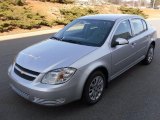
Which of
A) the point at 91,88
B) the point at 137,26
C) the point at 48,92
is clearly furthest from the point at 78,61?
the point at 137,26

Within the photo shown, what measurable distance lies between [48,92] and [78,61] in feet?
2.46

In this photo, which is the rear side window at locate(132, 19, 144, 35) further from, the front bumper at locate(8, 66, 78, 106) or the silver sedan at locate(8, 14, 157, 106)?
the front bumper at locate(8, 66, 78, 106)

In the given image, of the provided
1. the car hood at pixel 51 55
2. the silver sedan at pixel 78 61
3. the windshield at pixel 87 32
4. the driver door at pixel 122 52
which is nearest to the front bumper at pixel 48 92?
the silver sedan at pixel 78 61

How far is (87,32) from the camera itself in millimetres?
5094

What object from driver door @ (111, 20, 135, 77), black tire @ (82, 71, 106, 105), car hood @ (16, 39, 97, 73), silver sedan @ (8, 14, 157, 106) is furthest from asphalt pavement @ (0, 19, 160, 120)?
car hood @ (16, 39, 97, 73)

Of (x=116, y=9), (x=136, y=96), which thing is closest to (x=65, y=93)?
(x=136, y=96)

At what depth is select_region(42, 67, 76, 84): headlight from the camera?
380 cm

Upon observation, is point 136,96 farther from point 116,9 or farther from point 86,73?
point 116,9

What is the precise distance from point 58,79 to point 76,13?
17.3m

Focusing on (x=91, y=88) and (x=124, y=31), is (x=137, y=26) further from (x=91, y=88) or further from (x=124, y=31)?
(x=91, y=88)

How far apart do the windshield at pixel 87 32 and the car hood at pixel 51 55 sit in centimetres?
23

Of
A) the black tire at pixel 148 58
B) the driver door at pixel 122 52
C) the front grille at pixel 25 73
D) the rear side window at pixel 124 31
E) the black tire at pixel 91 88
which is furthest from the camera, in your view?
the black tire at pixel 148 58

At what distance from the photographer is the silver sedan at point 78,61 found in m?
3.81

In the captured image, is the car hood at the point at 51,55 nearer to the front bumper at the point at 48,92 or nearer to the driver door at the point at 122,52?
the front bumper at the point at 48,92
